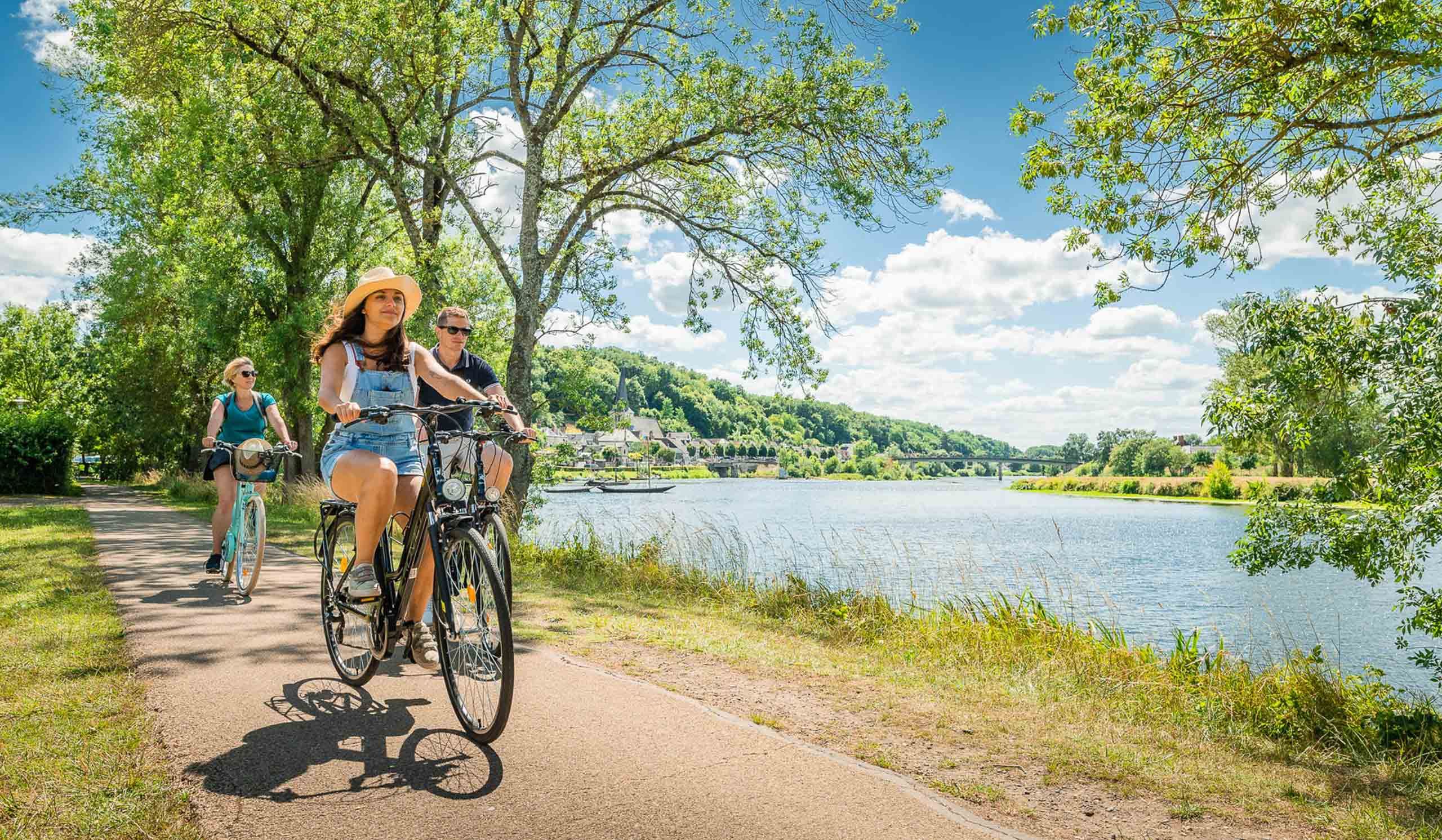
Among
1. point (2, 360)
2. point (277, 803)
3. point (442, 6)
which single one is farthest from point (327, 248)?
point (2, 360)

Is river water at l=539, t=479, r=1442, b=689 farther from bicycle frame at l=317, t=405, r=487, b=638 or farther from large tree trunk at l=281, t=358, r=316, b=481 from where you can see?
large tree trunk at l=281, t=358, r=316, b=481

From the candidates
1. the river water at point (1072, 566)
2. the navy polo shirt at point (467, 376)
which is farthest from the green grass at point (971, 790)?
the river water at point (1072, 566)

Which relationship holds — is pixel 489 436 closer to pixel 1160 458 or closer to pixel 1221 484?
pixel 1221 484

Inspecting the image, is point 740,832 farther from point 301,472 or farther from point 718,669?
point 301,472

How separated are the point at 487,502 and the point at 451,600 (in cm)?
43

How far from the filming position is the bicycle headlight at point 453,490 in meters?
3.70

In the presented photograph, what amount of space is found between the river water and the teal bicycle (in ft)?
17.0

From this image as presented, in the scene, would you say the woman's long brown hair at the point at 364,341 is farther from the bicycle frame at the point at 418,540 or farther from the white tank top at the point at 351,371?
the bicycle frame at the point at 418,540

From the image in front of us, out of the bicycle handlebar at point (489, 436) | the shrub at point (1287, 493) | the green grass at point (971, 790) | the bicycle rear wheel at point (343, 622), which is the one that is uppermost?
the bicycle handlebar at point (489, 436)

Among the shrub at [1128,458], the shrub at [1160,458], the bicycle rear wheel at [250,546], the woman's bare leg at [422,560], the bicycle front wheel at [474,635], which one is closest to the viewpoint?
the bicycle front wheel at [474,635]

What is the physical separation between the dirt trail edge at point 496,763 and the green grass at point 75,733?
0.11 metres

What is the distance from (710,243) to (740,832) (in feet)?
41.4

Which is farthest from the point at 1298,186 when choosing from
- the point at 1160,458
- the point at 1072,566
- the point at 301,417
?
the point at 1160,458

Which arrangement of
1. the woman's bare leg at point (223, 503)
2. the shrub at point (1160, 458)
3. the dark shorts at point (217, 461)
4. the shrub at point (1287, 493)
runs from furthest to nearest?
1. the shrub at point (1160, 458)
2. the shrub at point (1287, 493)
3. the woman's bare leg at point (223, 503)
4. the dark shorts at point (217, 461)
